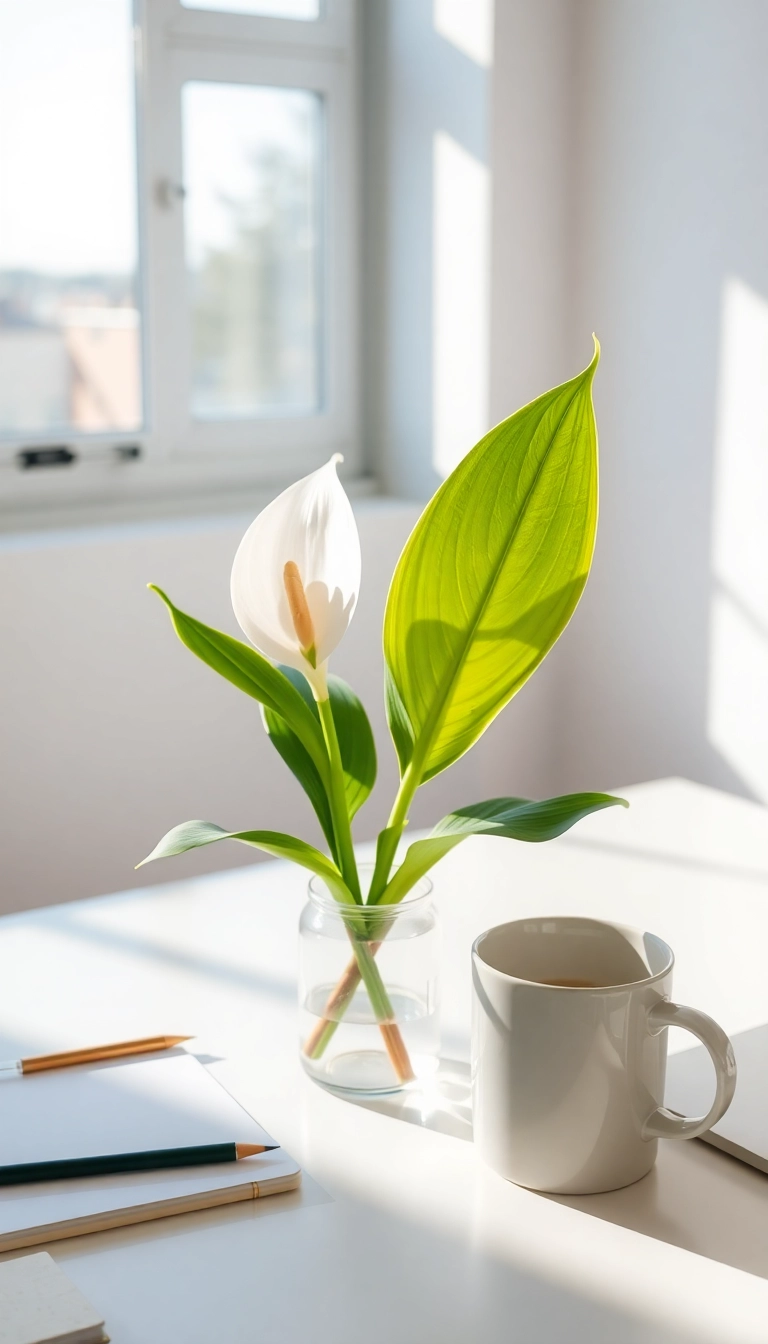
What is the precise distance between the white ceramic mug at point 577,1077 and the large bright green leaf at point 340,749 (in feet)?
0.49

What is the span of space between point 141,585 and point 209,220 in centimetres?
72

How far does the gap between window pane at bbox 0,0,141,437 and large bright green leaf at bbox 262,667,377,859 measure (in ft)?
5.20

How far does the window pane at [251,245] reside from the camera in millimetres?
2396

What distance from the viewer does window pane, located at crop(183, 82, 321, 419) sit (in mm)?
2396

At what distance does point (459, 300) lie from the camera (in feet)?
7.98

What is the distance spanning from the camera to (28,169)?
7.23ft

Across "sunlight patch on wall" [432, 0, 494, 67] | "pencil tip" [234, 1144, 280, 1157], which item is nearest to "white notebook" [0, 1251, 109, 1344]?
"pencil tip" [234, 1144, 280, 1157]

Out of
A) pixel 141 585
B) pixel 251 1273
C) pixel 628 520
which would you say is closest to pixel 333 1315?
pixel 251 1273

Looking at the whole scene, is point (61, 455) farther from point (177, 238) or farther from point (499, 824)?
point (499, 824)

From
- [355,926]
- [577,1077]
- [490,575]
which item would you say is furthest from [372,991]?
[490,575]

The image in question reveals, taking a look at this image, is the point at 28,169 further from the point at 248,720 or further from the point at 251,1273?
the point at 251,1273

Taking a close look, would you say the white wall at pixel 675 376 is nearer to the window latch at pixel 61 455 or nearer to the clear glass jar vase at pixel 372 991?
the window latch at pixel 61 455

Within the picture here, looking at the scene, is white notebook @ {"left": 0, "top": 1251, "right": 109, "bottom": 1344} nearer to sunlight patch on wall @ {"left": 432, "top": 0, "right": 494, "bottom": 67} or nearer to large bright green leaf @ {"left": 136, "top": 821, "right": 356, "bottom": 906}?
large bright green leaf @ {"left": 136, "top": 821, "right": 356, "bottom": 906}

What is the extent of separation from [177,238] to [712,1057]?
201 cm
